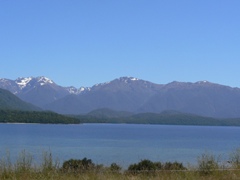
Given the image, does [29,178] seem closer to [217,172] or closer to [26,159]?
[26,159]

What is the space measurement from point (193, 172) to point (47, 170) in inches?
152

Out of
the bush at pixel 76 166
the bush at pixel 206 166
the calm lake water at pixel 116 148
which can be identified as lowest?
the calm lake water at pixel 116 148

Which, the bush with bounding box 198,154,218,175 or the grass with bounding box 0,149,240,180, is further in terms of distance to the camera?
the bush with bounding box 198,154,218,175

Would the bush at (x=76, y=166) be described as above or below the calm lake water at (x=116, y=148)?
above

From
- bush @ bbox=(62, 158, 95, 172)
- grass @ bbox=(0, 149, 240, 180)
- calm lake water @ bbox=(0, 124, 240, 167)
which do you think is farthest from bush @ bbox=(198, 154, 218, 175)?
bush @ bbox=(62, 158, 95, 172)

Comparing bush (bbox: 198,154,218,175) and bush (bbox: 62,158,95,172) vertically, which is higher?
bush (bbox: 198,154,218,175)

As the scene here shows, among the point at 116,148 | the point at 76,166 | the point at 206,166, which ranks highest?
the point at 206,166

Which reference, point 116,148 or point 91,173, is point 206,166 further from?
point 116,148

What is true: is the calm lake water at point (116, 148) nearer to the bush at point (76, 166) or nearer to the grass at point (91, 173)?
the bush at point (76, 166)

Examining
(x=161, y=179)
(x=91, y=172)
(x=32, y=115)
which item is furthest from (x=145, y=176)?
(x=32, y=115)

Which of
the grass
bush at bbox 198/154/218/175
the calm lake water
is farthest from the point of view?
the calm lake water

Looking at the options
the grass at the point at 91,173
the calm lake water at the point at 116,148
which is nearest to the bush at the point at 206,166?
the grass at the point at 91,173

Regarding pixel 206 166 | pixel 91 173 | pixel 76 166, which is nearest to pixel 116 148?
pixel 76 166

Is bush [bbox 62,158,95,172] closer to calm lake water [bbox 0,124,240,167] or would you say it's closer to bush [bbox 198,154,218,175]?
calm lake water [bbox 0,124,240,167]
